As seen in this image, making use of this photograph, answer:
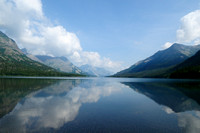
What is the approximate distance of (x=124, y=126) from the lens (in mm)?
15250

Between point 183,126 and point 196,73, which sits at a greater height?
point 196,73

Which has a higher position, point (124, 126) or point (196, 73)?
point (196, 73)

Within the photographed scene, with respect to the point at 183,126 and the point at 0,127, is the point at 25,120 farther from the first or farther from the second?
the point at 183,126

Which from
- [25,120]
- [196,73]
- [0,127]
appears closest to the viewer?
[0,127]

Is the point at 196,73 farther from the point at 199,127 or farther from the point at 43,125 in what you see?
the point at 43,125

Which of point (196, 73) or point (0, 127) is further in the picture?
point (196, 73)

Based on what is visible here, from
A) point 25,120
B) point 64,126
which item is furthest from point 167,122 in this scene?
point 25,120

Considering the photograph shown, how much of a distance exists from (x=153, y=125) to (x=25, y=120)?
16609 millimetres

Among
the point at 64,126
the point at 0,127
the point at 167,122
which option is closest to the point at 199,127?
the point at 167,122

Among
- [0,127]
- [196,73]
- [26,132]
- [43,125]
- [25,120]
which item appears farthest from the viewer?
[196,73]

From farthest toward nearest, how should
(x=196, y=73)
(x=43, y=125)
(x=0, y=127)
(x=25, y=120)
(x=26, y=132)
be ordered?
(x=196, y=73) → (x=25, y=120) → (x=43, y=125) → (x=0, y=127) → (x=26, y=132)

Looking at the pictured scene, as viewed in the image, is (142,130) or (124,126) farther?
(124,126)

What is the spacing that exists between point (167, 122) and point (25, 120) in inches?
746

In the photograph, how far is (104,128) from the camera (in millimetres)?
14461
